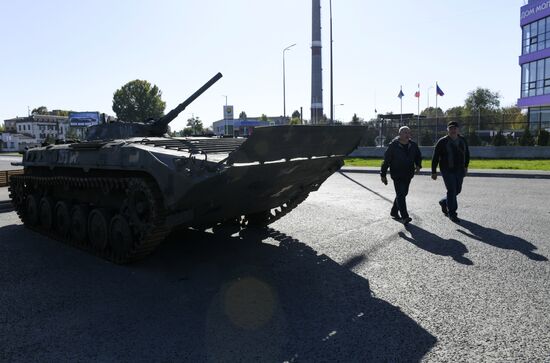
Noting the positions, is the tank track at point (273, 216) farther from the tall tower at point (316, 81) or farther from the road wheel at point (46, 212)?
the tall tower at point (316, 81)

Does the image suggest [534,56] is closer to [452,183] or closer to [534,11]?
[534,11]

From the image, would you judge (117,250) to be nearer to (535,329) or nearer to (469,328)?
(469,328)

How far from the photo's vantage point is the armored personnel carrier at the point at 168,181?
17.5ft

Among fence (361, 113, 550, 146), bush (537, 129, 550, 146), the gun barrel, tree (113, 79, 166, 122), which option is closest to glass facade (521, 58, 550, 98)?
fence (361, 113, 550, 146)

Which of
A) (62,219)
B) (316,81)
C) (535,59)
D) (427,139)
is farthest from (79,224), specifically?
(316,81)

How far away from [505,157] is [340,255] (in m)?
22.6

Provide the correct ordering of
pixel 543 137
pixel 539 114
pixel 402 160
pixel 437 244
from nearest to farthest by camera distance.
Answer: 1. pixel 437 244
2. pixel 402 160
3. pixel 543 137
4. pixel 539 114

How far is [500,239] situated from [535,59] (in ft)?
113

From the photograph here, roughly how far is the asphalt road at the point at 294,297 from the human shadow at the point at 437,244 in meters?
0.03

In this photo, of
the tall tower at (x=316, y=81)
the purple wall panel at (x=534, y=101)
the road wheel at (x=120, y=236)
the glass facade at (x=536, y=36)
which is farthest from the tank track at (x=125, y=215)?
the tall tower at (x=316, y=81)

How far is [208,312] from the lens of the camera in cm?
449

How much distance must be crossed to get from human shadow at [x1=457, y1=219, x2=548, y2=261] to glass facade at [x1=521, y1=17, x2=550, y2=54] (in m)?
32.8

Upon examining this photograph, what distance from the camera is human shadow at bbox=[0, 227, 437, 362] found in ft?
12.1

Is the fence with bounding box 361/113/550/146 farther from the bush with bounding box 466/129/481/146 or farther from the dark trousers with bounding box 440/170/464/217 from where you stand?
the dark trousers with bounding box 440/170/464/217
